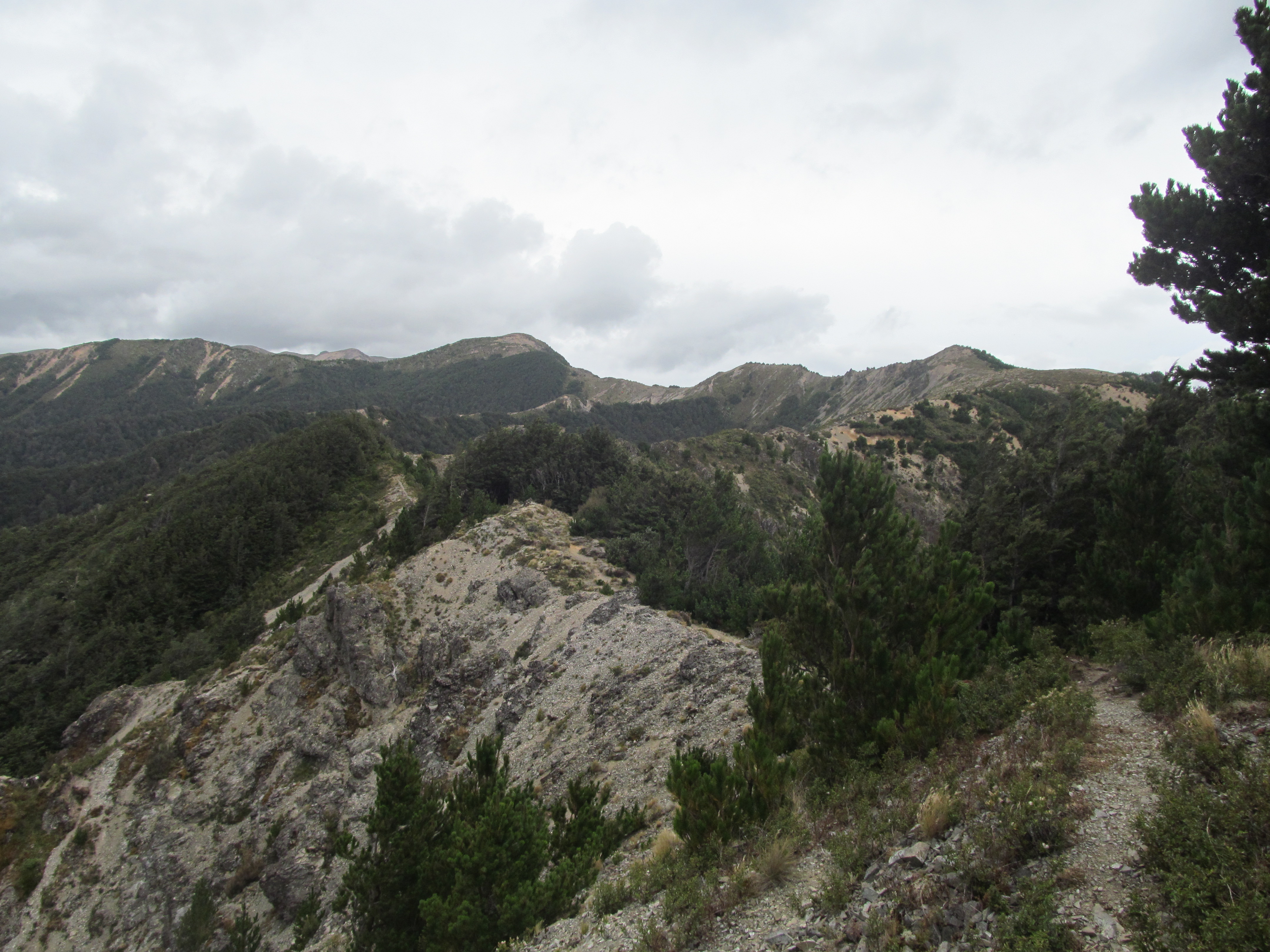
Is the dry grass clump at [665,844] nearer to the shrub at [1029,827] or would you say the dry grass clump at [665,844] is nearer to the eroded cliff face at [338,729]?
the shrub at [1029,827]

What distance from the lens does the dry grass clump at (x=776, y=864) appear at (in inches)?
262

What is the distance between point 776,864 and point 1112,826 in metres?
3.43

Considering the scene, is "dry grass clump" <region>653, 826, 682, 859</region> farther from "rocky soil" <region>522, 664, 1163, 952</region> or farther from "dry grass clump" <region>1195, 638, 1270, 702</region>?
"dry grass clump" <region>1195, 638, 1270, 702</region>

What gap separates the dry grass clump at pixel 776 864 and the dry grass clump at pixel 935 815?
1.59 metres

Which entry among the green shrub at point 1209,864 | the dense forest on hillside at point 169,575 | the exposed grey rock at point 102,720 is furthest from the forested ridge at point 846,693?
the exposed grey rock at point 102,720

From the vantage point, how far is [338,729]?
24703mm

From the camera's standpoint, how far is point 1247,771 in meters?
5.03

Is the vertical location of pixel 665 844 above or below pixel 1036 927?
below

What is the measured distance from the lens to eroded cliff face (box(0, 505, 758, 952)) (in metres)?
18.2

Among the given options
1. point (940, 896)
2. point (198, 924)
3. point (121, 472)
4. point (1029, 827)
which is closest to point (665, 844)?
point (940, 896)

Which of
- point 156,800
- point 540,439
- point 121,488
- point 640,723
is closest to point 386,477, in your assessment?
point 540,439

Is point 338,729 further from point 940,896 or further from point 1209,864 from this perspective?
point 1209,864

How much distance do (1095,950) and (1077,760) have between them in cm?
284

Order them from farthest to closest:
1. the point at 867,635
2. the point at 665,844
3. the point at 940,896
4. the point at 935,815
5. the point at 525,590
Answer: the point at 525,590
the point at 867,635
the point at 665,844
the point at 935,815
the point at 940,896
